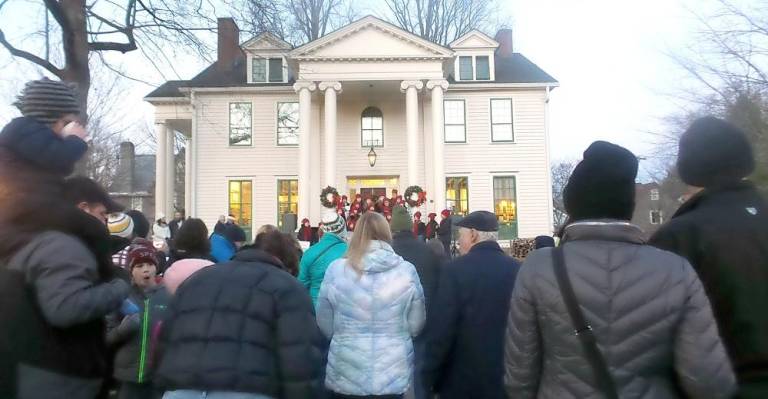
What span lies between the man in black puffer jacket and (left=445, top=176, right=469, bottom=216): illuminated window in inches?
881

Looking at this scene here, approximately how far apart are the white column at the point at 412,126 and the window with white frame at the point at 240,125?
23.2 ft

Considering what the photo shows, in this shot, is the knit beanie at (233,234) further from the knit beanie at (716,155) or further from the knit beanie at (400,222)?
the knit beanie at (716,155)

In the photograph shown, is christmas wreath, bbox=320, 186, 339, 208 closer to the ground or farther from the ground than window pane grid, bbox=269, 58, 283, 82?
closer to the ground

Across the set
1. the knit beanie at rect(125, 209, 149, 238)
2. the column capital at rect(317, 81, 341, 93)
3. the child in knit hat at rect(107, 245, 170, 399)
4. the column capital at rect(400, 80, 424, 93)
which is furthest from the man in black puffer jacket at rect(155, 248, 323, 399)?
the column capital at rect(400, 80, 424, 93)

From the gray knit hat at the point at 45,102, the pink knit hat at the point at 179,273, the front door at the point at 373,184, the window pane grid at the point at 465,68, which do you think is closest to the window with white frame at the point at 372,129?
the front door at the point at 373,184

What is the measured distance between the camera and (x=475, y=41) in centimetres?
2633

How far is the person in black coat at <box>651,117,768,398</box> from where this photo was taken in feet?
8.30

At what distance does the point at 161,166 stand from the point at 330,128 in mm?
8291

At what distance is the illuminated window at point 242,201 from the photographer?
2512 cm

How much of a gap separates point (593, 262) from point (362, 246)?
78.4 inches

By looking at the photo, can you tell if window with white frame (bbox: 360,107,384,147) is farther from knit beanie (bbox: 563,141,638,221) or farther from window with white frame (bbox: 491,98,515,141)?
knit beanie (bbox: 563,141,638,221)

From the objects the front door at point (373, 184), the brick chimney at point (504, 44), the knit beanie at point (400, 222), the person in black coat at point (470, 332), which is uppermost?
the brick chimney at point (504, 44)

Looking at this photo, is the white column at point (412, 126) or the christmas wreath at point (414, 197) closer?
the christmas wreath at point (414, 197)

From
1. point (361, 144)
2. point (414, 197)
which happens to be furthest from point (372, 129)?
point (414, 197)
